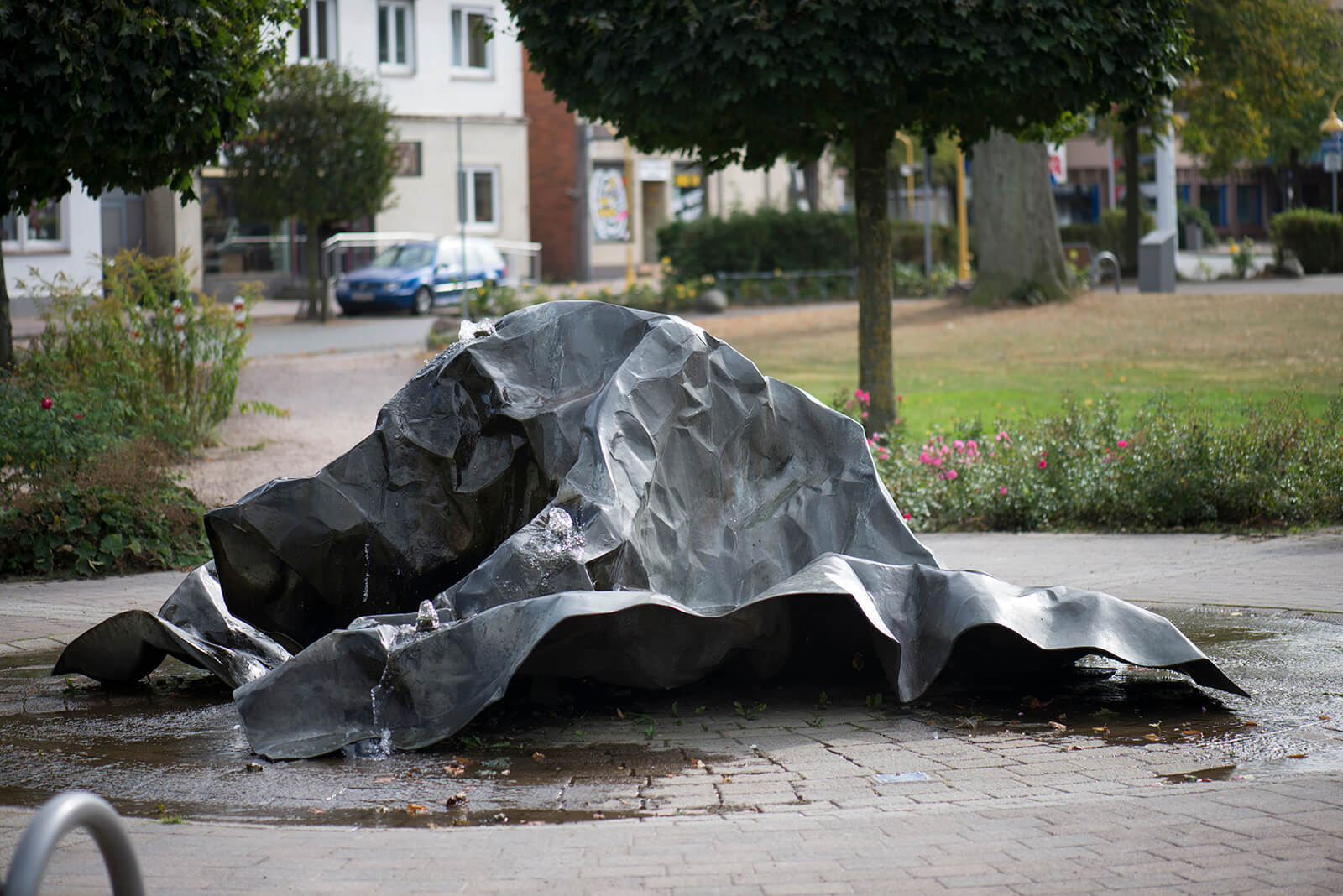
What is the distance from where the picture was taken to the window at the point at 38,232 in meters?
28.5

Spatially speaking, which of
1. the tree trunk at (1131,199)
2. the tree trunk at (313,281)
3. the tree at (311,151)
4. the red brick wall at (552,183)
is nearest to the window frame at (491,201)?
the red brick wall at (552,183)

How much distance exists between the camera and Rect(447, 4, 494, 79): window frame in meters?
38.9

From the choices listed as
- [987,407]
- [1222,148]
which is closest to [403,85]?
[1222,148]

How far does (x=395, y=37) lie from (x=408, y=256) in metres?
8.86

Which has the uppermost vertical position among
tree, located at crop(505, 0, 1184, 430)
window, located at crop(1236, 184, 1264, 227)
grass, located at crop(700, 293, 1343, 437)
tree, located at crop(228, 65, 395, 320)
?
window, located at crop(1236, 184, 1264, 227)

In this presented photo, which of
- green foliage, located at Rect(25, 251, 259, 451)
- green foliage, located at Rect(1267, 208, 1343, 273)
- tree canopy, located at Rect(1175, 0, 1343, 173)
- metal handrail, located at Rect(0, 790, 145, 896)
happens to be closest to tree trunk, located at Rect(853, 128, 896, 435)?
green foliage, located at Rect(25, 251, 259, 451)

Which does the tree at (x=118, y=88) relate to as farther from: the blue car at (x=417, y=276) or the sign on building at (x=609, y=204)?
the sign on building at (x=609, y=204)

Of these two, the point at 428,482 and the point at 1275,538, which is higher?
the point at 428,482

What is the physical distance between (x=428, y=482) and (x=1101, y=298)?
20.9 metres

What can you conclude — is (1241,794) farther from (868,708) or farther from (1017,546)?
(1017,546)

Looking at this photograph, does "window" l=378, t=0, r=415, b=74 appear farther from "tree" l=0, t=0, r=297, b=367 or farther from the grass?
"tree" l=0, t=0, r=297, b=367

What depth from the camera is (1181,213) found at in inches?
2286

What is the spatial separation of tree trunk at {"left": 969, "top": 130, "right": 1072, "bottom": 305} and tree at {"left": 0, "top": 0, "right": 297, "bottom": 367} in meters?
17.3

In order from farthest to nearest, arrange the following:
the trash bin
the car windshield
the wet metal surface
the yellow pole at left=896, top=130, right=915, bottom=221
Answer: the yellow pole at left=896, top=130, right=915, bottom=221 < the car windshield < the trash bin < the wet metal surface
